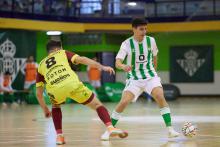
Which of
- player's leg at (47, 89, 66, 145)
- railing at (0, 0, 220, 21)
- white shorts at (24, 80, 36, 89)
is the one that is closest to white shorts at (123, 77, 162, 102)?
player's leg at (47, 89, 66, 145)

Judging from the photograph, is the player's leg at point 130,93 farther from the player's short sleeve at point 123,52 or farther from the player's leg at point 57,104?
the player's leg at point 57,104

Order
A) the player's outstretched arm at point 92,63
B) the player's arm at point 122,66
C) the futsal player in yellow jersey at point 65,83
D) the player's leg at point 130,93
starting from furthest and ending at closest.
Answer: the player's leg at point 130,93
the player's arm at point 122,66
the futsal player in yellow jersey at point 65,83
the player's outstretched arm at point 92,63

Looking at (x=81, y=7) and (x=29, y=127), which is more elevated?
(x=81, y=7)

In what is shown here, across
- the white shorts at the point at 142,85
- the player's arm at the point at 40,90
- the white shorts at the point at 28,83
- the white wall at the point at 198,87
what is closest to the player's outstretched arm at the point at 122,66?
the white shorts at the point at 142,85

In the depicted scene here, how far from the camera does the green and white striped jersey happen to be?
1057 cm

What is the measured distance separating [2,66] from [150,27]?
933 centimetres

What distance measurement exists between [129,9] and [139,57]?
77.5 ft

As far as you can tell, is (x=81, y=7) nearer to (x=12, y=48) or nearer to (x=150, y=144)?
(x=12, y=48)

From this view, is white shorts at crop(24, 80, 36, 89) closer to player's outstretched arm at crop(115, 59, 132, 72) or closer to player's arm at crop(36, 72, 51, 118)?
player's outstretched arm at crop(115, 59, 132, 72)

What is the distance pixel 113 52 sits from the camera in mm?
36281

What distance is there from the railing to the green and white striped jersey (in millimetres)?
21117

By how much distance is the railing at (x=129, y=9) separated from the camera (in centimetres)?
3225

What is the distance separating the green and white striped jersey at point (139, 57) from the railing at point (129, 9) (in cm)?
2112

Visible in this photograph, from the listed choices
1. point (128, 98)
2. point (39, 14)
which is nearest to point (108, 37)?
point (39, 14)
